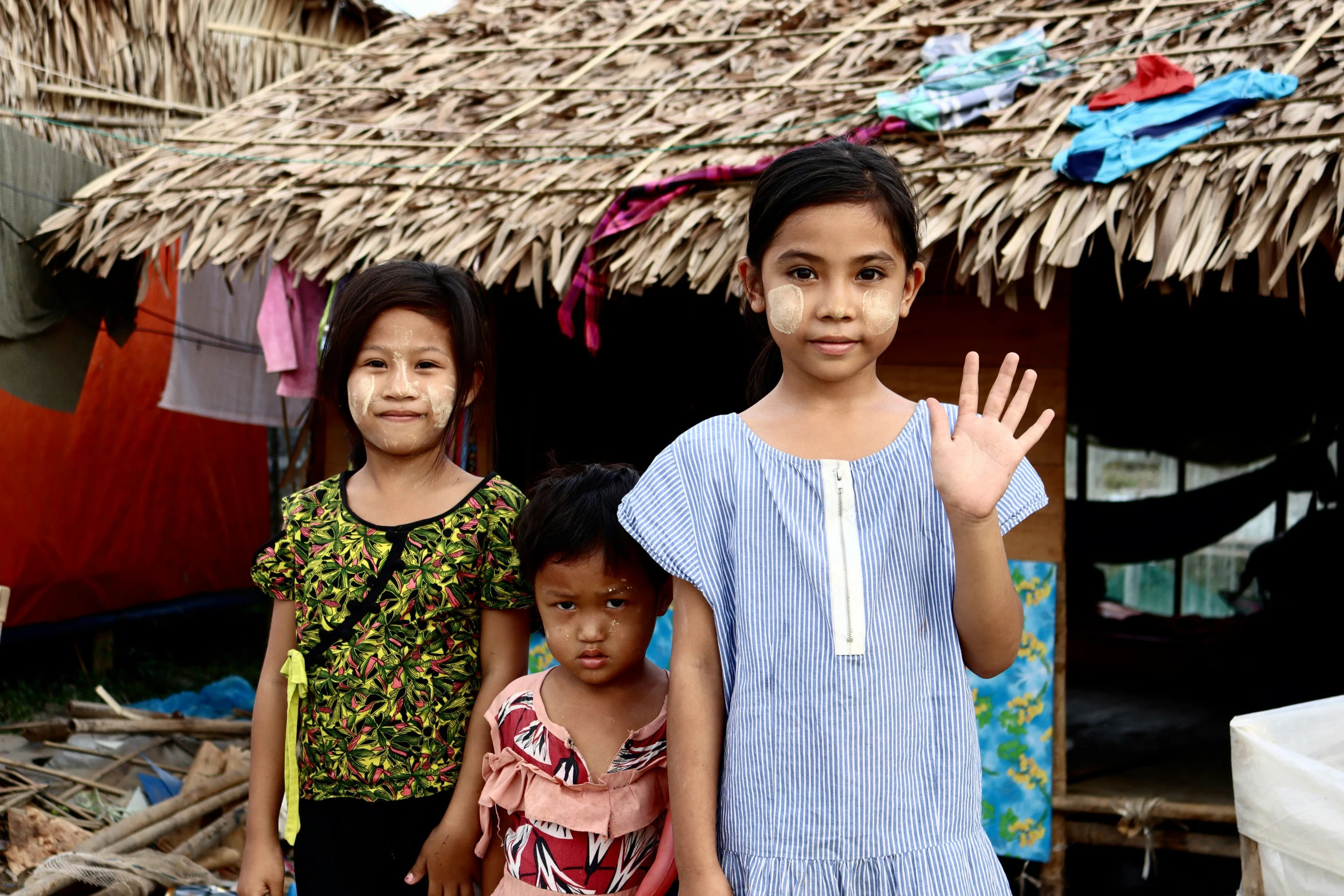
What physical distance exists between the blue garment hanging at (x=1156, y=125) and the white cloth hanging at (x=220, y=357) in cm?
367

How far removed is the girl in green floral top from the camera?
1.85 meters

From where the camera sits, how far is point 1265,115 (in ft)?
10.5

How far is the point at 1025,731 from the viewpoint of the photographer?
3643 mm

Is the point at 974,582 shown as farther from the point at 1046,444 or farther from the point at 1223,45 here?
the point at 1223,45

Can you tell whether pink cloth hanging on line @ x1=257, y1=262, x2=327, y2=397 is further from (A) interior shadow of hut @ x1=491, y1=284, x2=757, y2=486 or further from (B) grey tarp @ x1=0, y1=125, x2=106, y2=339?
(A) interior shadow of hut @ x1=491, y1=284, x2=757, y2=486

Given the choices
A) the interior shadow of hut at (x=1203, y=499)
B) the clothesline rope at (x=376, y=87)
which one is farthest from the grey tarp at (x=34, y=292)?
the interior shadow of hut at (x=1203, y=499)

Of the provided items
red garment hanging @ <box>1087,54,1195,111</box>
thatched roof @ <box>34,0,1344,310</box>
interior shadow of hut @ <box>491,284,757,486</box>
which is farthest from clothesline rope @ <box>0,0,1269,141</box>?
interior shadow of hut @ <box>491,284,757,486</box>

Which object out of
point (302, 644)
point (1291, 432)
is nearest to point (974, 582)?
point (302, 644)

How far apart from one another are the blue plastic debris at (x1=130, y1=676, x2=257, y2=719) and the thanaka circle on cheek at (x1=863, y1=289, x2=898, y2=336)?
4.86m

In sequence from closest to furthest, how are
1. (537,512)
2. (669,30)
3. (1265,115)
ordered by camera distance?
(537,512) → (1265,115) → (669,30)

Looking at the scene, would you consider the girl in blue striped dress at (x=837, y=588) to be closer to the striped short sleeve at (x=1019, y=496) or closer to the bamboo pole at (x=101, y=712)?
the striped short sleeve at (x=1019, y=496)

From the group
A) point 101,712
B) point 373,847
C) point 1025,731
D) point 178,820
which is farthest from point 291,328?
point 1025,731

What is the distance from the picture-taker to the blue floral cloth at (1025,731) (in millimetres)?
3623

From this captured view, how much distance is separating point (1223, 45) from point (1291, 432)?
4282 millimetres
